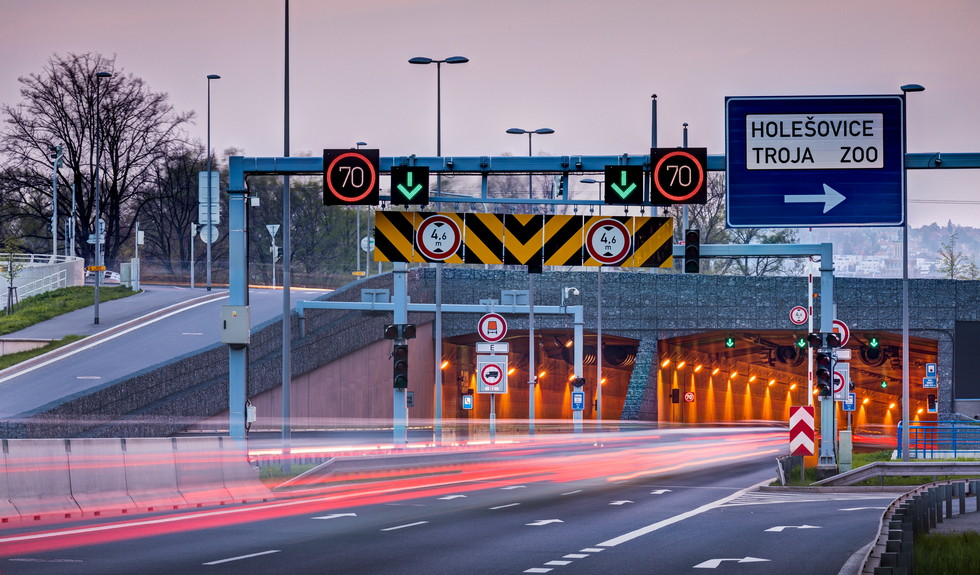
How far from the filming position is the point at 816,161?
20.6 m

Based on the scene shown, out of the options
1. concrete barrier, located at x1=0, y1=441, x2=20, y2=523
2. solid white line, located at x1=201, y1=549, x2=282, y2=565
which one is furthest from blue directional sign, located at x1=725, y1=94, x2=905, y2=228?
concrete barrier, located at x1=0, y1=441, x2=20, y2=523

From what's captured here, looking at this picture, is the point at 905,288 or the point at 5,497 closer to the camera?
the point at 5,497

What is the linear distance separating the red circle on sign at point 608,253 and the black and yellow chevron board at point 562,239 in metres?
0.20

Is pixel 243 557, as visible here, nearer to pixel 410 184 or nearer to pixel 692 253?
pixel 410 184

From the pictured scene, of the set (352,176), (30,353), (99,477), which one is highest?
(352,176)

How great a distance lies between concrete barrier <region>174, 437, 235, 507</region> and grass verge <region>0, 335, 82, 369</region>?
2661cm

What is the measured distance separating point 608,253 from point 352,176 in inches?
220

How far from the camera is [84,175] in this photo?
8388cm

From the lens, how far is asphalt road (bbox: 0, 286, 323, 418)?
4441 centimetres

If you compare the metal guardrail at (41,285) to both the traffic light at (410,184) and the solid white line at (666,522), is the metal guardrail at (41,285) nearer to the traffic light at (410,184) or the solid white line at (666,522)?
the solid white line at (666,522)

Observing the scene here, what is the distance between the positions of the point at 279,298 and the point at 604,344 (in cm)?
2177

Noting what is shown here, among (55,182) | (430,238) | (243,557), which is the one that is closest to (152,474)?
(430,238)

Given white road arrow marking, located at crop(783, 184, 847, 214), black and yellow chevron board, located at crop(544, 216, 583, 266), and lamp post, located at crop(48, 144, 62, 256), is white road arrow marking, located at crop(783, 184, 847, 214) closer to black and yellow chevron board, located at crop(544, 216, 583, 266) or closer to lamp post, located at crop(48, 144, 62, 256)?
black and yellow chevron board, located at crop(544, 216, 583, 266)

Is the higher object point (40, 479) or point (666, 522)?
point (40, 479)
